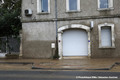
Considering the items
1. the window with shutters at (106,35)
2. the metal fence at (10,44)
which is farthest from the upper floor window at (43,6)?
the window with shutters at (106,35)

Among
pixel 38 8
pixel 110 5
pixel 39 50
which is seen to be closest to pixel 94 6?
pixel 110 5

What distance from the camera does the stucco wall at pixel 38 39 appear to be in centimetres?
1293

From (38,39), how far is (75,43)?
3596mm

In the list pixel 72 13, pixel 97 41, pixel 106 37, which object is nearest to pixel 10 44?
pixel 72 13

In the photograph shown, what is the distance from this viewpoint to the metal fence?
14.3m

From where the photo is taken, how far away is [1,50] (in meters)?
14.8

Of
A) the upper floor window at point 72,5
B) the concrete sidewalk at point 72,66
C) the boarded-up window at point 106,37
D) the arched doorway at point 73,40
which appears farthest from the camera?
the upper floor window at point 72,5

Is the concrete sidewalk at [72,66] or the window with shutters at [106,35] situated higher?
the window with shutters at [106,35]

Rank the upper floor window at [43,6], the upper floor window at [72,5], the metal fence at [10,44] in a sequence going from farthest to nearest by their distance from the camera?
the metal fence at [10,44], the upper floor window at [43,6], the upper floor window at [72,5]

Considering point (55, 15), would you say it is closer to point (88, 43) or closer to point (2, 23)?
point (88, 43)

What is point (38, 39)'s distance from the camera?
1313 centimetres

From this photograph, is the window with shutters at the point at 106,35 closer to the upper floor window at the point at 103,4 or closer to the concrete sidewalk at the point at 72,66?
the upper floor window at the point at 103,4

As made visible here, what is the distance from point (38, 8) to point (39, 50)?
408 centimetres

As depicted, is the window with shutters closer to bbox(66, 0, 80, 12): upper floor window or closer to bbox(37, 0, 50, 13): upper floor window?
bbox(66, 0, 80, 12): upper floor window
